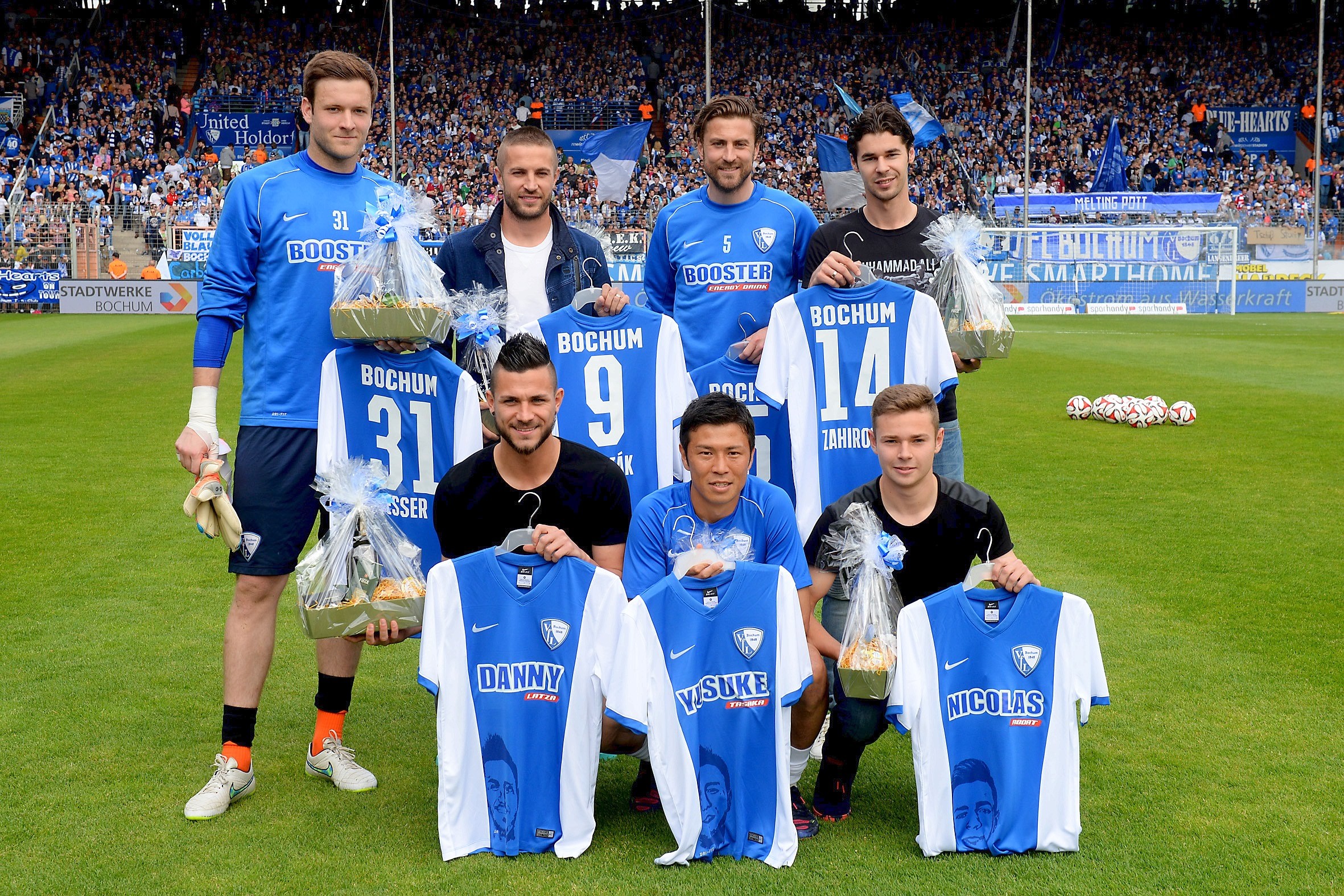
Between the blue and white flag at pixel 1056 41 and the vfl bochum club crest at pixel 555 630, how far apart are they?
129ft

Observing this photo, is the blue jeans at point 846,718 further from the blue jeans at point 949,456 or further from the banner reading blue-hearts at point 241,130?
the banner reading blue-hearts at point 241,130

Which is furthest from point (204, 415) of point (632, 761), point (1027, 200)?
point (1027, 200)

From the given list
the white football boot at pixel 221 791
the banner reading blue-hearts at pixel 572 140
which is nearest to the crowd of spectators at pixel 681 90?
the banner reading blue-hearts at pixel 572 140

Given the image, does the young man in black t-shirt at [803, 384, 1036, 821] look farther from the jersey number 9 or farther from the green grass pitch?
the jersey number 9

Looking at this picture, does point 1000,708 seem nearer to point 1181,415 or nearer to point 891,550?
point 891,550

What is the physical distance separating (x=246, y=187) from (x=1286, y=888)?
3.90 m

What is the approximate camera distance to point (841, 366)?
15.4 ft

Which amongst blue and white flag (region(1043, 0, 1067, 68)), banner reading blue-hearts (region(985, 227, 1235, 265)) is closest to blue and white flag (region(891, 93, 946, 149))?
banner reading blue-hearts (region(985, 227, 1235, 265))

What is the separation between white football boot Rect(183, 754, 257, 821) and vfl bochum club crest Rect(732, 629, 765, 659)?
1.77 m

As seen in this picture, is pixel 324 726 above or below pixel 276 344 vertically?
below

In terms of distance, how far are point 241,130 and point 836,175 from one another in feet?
66.8

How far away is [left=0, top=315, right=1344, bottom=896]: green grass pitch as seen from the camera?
350cm

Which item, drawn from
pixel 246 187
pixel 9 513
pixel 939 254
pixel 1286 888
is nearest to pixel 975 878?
pixel 1286 888

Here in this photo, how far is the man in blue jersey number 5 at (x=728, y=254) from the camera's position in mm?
4965
